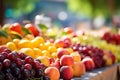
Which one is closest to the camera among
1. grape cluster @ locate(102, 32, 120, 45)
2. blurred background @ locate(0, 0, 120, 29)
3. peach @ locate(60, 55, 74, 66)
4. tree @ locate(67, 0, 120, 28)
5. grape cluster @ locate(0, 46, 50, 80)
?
grape cluster @ locate(0, 46, 50, 80)

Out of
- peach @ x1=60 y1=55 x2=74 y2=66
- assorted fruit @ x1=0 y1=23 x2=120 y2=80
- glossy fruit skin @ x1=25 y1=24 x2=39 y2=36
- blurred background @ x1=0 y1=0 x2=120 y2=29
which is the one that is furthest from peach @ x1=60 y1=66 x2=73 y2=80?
blurred background @ x1=0 y1=0 x2=120 y2=29

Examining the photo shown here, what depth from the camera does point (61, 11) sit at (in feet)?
85.5

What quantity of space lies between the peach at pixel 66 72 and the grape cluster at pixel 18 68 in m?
0.31

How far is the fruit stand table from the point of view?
2727 millimetres

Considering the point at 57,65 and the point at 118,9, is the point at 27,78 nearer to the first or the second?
the point at 57,65

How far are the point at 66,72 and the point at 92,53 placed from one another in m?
0.88

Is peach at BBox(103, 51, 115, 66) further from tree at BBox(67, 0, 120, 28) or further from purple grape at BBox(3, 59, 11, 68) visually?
tree at BBox(67, 0, 120, 28)

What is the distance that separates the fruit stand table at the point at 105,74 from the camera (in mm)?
2727

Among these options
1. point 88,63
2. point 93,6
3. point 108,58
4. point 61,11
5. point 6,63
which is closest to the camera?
point 6,63

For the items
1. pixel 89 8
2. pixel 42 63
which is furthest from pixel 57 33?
pixel 89 8

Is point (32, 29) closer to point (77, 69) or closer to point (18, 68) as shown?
point (77, 69)

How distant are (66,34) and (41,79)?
2.19m

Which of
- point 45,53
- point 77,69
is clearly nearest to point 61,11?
point 45,53

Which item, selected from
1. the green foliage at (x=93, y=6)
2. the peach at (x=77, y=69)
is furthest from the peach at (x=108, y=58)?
the green foliage at (x=93, y=6)
